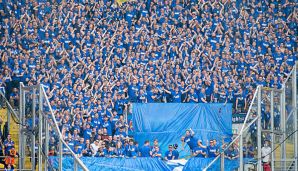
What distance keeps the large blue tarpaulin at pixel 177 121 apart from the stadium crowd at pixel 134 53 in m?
0.66

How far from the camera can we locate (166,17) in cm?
3253

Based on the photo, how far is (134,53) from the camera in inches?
1212

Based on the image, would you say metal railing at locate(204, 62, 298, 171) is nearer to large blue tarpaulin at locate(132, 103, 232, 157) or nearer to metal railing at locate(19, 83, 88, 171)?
→ metal railing at locate(19, 83, 88, 171)

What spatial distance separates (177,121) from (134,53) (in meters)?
3.94

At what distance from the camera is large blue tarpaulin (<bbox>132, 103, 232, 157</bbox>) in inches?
1085

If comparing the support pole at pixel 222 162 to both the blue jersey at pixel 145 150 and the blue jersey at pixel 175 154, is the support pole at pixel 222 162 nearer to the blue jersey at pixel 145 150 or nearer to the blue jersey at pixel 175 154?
the blue jersey at pixel 175 154

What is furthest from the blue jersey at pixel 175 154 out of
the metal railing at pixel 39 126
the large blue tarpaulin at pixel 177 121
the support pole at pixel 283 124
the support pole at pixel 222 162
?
the metal railing at pixel 39 126

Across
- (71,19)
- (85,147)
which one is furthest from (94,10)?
(85,147)

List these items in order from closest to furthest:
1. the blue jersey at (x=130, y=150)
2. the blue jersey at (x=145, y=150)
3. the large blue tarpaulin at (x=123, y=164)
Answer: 1. the large blue tarpaulin at (x=123, y=164)
2. the blue jersey at (x=130, y=150)
3. the blue jersey at (x=145, y=150)

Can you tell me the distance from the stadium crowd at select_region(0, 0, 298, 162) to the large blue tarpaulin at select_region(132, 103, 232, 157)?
2.15ft

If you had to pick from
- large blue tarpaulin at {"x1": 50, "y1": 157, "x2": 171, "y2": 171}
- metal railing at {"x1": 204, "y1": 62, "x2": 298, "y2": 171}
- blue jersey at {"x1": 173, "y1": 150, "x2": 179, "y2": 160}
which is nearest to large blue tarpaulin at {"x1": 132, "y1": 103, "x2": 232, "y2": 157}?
blue jersey at {"x1": 173, "y1": 150, "x2": 179, "y2": 160}

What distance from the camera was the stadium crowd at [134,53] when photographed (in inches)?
1107

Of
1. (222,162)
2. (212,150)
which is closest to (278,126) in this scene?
(222,162)

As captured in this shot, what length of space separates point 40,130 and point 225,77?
39.0ft
